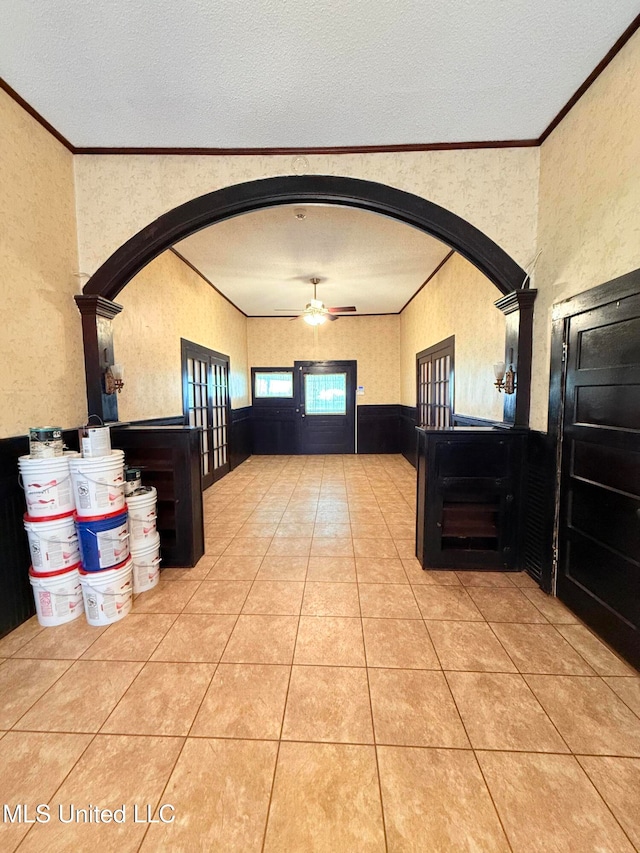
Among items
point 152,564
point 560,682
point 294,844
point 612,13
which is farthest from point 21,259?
Result: point 560,682

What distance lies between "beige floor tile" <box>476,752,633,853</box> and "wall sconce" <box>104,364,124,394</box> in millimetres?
3060

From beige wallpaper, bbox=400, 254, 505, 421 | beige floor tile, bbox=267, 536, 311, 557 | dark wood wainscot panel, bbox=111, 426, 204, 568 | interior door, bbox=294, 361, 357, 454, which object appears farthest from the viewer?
interior door, bbox=294, 361, 357, 454

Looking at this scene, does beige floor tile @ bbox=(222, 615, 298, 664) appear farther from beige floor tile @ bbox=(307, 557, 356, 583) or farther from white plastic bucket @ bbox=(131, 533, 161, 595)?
white plastic bucket @ bbox=(131, 533, 161, 595)

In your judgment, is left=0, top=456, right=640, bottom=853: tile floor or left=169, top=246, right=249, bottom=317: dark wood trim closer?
left=0, top=456, right=640, bottom=853: tile floor

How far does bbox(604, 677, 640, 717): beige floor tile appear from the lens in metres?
1.53

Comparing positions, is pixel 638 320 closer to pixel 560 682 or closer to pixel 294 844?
pixel 560 682

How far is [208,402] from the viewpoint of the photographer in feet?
17.5

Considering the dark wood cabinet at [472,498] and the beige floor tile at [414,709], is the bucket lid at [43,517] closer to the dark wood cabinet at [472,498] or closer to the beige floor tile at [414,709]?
the beige floor tile at [414,709]

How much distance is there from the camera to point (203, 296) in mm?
5090

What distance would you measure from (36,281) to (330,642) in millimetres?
2816

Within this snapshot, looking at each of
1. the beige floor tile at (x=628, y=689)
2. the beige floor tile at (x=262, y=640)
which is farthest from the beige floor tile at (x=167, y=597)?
the beige floor tile at (x=628, y=689)

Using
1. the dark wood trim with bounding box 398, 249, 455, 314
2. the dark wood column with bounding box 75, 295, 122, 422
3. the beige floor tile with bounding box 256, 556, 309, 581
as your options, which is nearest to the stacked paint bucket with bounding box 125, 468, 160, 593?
the dark wood column with bounding box 75, 295, 122, 422

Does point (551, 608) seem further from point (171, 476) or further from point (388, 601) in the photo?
point (171, 476)

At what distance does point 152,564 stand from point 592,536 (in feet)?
9.10
